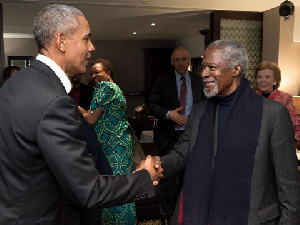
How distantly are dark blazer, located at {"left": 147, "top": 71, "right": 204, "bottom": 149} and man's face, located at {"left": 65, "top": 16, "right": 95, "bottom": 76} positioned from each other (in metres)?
2.09

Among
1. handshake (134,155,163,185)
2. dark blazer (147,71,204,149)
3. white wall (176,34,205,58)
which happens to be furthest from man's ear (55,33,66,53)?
white wall (176,34,205,58)

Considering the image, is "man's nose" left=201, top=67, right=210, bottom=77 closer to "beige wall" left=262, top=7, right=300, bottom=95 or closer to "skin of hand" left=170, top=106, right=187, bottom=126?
"skin of hand" left=170, top=106, right=187, bottom=126

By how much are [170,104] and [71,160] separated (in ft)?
8.04

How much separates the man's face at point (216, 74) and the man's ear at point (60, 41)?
2.57ft

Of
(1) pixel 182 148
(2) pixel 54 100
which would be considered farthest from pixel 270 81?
(2) pixel 54 100

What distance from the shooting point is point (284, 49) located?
5125mm

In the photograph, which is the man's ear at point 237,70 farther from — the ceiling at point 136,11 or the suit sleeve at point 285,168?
the ceiling at point 136,11

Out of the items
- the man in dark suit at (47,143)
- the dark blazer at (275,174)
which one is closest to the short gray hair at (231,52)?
the dark blazer at (275,174)

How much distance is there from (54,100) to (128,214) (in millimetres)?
2086

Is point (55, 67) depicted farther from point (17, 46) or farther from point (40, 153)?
point (17, 46)

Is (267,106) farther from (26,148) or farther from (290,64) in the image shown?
(290,64)

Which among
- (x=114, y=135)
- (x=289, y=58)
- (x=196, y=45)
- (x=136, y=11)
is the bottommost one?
(x=114, y=135)

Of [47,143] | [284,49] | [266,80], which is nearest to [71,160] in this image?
[47,143]

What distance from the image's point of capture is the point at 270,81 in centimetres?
335
